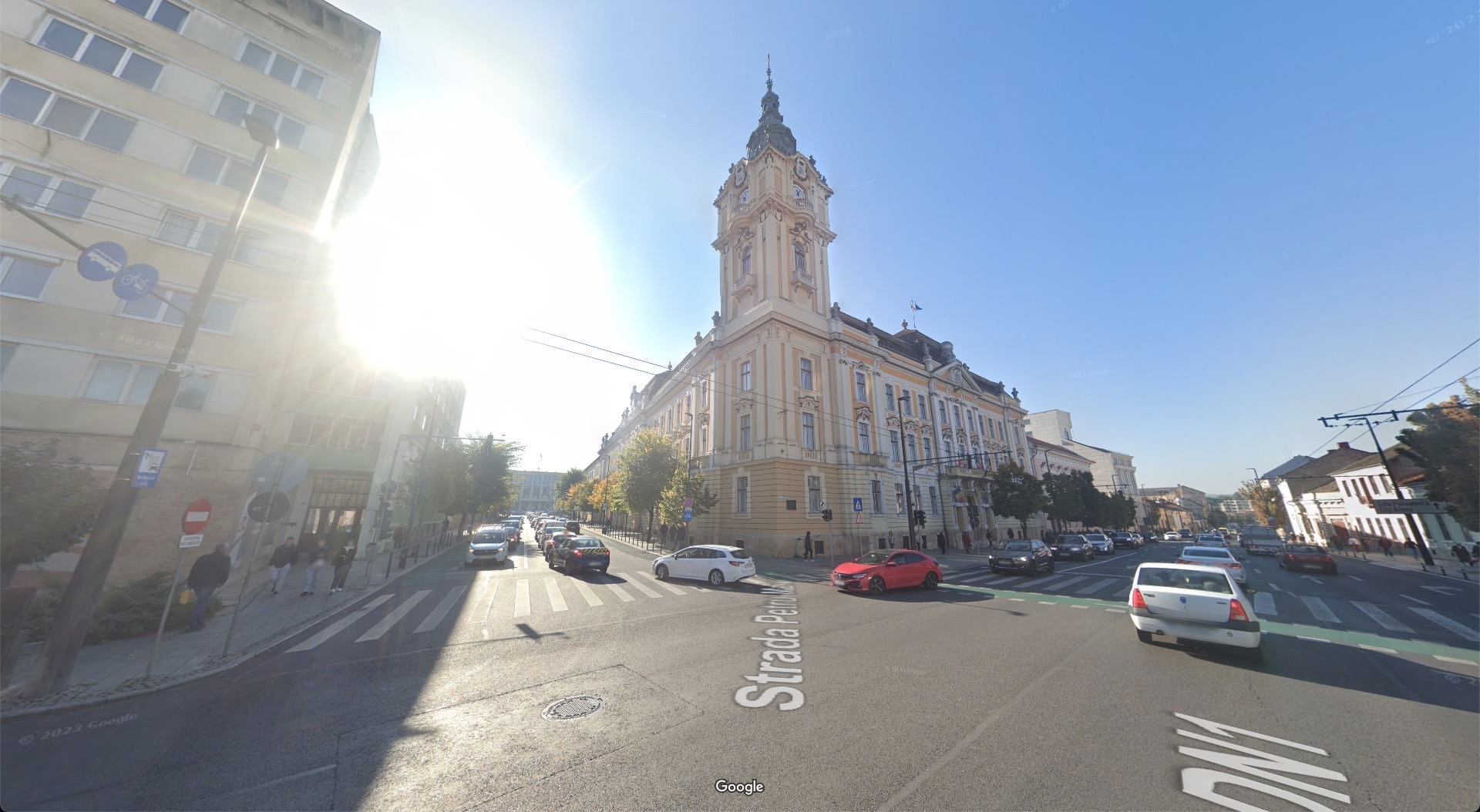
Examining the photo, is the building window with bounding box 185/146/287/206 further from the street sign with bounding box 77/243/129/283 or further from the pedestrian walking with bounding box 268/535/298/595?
the pedestrian walking with bounding box 268/535/298/595

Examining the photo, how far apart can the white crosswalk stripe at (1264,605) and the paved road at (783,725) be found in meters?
1.79

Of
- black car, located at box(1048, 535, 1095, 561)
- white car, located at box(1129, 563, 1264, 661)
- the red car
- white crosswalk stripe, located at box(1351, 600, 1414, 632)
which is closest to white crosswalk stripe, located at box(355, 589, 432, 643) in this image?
the red car

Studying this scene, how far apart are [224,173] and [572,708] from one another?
21.2 m

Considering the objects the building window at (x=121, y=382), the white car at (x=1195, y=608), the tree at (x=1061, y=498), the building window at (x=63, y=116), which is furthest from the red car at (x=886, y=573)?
the tree at (x=1061, y=498)

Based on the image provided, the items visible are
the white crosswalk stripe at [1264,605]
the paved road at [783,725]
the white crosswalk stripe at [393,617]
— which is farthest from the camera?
the white crosswalk stripe at [1264,605]

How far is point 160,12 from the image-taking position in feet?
48.3

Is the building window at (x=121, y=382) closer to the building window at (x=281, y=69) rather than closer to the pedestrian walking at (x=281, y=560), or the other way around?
the pedestrian walking at (x=281, y=560)

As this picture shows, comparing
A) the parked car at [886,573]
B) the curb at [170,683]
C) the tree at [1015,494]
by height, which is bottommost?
the curb at [170,683]

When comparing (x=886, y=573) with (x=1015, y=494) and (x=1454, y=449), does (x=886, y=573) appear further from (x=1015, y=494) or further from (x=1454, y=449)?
(x=1015, y=494)

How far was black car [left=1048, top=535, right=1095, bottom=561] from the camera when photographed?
→ 26.2 metres

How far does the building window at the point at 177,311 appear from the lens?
12656 mm

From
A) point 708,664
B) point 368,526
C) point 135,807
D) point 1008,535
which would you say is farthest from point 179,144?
point 1008,535

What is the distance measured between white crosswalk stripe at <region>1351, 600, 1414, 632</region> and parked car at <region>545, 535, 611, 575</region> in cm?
2086

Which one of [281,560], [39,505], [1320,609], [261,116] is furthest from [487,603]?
[1320,609]
